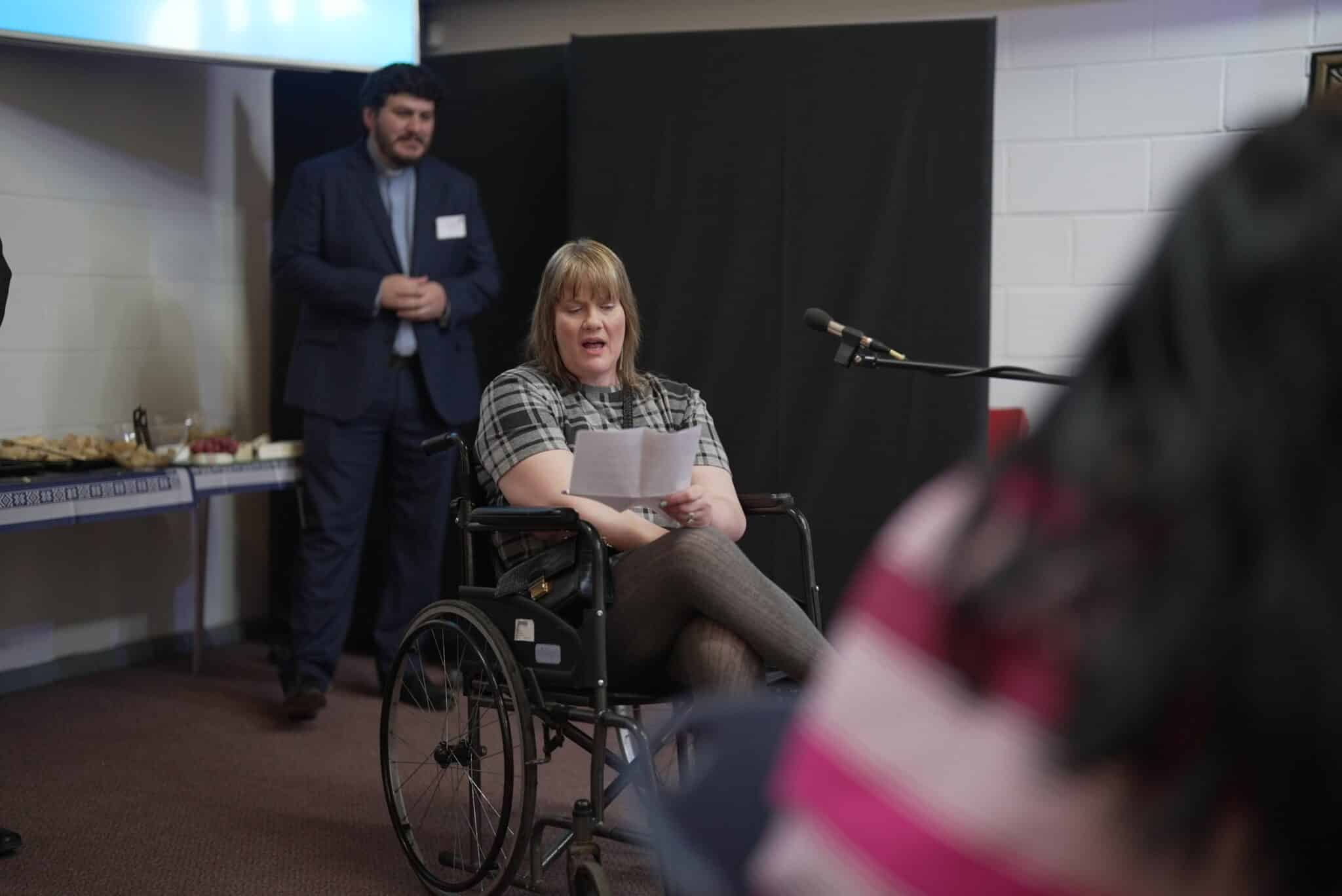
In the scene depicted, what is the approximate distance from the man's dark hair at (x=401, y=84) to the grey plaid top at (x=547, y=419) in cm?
162

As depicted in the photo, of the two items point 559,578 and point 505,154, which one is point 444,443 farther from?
point 505,154

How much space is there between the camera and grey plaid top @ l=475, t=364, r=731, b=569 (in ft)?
8.07

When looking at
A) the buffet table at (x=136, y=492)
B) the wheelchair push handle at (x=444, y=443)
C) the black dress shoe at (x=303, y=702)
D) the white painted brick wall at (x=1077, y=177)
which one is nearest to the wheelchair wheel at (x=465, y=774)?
the wheelchair push handle at (x=444, y=443)

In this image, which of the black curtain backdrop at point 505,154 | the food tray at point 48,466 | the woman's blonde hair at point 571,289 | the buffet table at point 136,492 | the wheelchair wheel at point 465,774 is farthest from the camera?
the black curtain backdrop at point 505,154

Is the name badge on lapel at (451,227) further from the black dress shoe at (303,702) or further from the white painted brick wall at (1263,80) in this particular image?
the white painted brick wall at (1263,80)

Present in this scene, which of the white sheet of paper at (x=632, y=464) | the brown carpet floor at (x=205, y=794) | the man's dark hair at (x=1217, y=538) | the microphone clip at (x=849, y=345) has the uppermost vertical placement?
the microphone clip at (x=849, y=345)

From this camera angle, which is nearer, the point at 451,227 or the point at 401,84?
the point at 401,84

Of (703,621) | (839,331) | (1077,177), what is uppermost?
(1077,177)

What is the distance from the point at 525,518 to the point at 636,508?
14.3 inches

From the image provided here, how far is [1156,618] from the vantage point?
0.50 metres

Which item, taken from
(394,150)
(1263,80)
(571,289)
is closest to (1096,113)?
(1263,80)

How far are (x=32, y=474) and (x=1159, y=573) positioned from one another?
3.57 metres

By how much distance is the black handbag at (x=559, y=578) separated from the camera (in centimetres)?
222

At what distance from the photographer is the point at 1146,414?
515 millimetres
